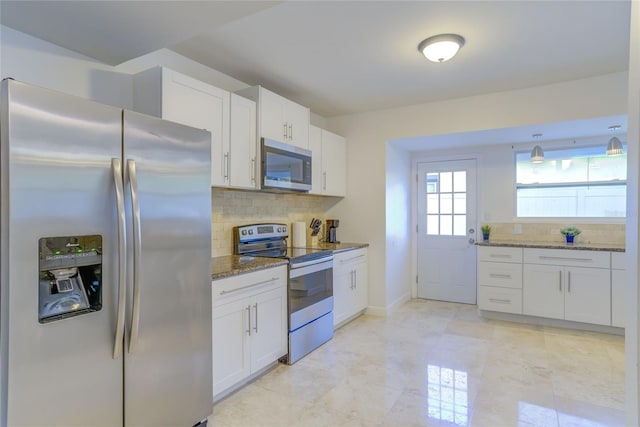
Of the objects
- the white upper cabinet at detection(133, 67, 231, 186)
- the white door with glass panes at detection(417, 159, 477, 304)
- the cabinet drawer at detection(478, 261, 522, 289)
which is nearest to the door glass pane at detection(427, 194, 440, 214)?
the white door with glass panes at detection(417, 159, 477, 304)

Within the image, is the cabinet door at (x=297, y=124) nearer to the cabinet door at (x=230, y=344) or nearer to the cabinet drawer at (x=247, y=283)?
the cabinet drawer at (x=247, y=283)

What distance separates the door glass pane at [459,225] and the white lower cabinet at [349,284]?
149 cm

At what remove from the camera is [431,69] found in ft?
9.81

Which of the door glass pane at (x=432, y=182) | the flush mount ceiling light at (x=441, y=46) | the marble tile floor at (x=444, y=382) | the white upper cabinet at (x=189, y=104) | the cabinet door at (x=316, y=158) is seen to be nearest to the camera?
the marble tile floor at (x=444, y=382)

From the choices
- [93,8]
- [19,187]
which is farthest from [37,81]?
[19,187]

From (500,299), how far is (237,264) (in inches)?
121

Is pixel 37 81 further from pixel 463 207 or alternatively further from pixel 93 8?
pixel 463 207

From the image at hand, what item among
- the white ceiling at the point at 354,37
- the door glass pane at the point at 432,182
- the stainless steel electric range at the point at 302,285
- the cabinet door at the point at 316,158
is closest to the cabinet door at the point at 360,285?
the stainless steel electric range at the point at 302,285

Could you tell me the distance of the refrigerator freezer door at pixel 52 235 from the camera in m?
1.25

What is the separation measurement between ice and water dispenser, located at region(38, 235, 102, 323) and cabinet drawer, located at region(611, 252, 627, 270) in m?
4.32

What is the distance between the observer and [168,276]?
5.80ft

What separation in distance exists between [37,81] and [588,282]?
15.9 ft

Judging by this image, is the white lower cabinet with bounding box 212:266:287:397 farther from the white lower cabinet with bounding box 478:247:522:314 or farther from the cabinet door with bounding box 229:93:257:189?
the white lower cabinet with bounding box 478:247:522:314

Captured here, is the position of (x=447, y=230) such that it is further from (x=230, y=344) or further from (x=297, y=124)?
(x=230, y=344)
